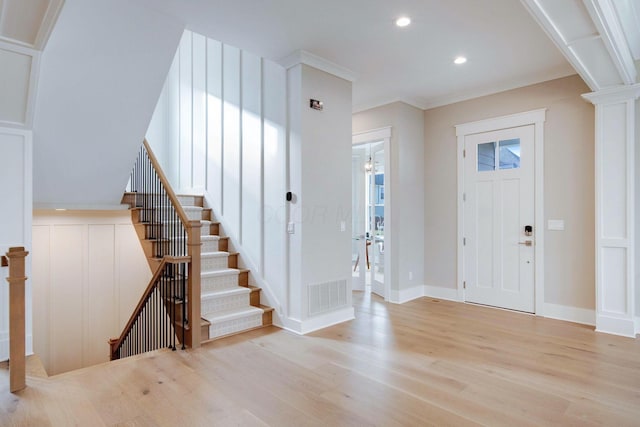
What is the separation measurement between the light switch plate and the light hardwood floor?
3.85ft

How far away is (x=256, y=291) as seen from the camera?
4277 mm

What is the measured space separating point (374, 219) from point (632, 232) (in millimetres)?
3151

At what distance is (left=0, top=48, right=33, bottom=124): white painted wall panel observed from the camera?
2.85m

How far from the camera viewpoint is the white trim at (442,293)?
17.2 feet

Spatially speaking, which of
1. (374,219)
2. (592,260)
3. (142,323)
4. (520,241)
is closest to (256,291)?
(142,323)

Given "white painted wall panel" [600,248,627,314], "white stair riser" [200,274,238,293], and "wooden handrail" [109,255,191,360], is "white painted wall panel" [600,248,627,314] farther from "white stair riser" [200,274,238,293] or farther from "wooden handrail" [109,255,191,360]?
"wooden handrail" [109,255,191,360]

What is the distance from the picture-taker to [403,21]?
10.4ft

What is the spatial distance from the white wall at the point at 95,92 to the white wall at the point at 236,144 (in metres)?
1.16

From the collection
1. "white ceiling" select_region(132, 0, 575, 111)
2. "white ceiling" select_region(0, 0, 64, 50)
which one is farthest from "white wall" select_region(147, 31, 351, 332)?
"white ceiling" select_region(0, 0, 64, 50)

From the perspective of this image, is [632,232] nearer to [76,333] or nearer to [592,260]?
[592,260]

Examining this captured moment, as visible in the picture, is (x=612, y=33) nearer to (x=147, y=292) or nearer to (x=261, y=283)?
(x=261, y=283)

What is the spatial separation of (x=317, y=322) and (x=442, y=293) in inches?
91.1

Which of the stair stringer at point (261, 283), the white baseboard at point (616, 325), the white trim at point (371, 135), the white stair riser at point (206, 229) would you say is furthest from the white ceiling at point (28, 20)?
the white baseboard at point (616, 325)

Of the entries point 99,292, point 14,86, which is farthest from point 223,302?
point 14,86
